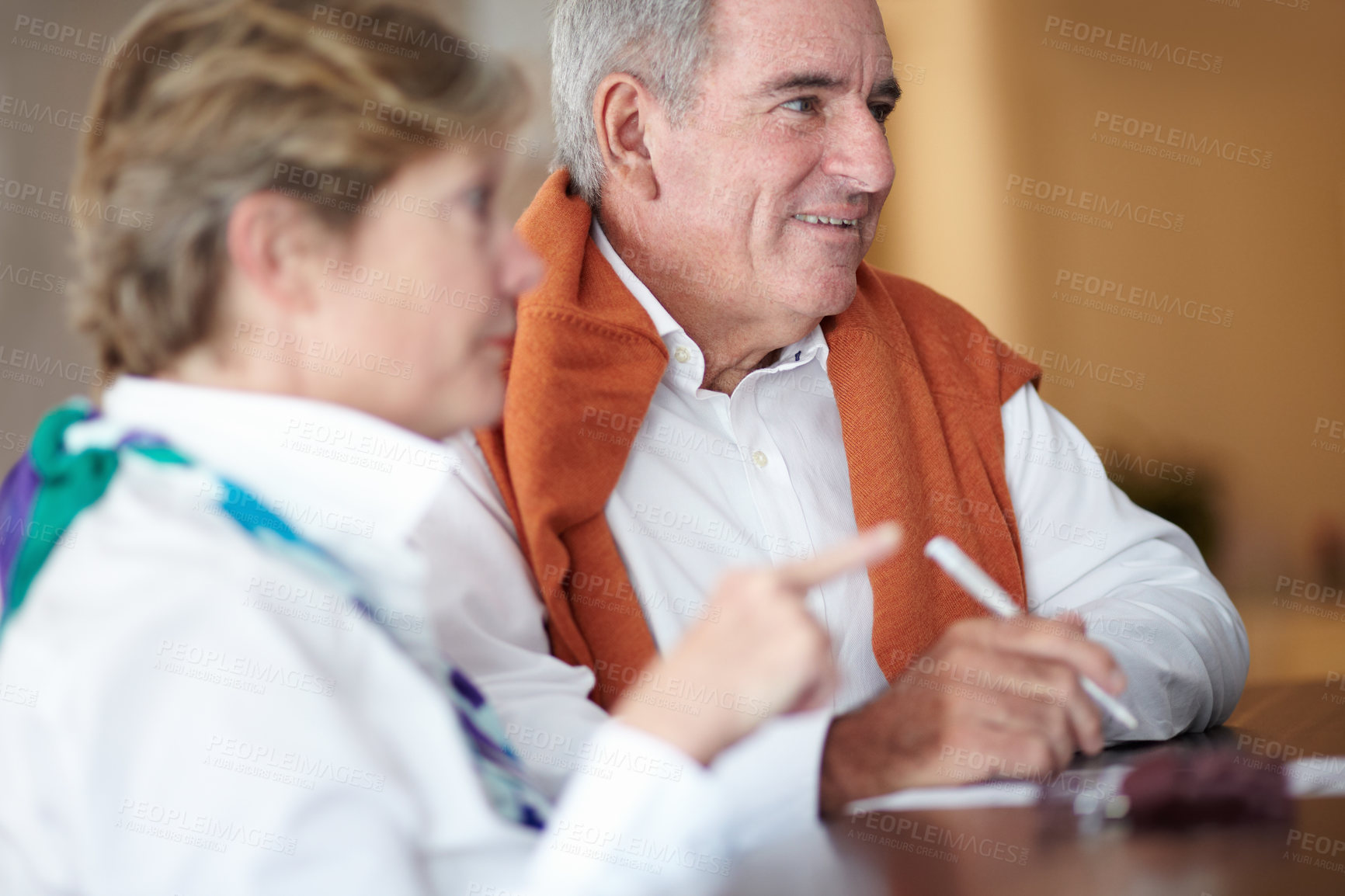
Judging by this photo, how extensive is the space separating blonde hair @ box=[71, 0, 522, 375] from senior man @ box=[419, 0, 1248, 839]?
0.51 m

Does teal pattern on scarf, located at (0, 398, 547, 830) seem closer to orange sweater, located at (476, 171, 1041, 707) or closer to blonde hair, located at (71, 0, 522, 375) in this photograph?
blonde hair, located at (71, 0, 522, 375)

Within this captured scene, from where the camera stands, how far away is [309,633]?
23.6 inches

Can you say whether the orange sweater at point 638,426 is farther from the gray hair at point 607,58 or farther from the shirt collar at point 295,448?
the shirt collar at point 295,448

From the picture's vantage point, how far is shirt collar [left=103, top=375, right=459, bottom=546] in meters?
0.68

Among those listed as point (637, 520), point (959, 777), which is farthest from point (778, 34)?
point (959, 777)

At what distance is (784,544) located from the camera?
1454mm

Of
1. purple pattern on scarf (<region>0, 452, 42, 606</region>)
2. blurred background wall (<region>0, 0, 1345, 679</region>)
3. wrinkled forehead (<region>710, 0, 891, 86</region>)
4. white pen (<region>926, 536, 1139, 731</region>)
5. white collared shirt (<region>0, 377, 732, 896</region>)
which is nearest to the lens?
white collared shirt (<region>0, 377, 732, 896</region>)

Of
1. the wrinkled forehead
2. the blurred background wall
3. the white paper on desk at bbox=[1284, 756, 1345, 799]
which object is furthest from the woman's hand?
the blurred background wall

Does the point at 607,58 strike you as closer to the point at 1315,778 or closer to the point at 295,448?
the point at 295,448

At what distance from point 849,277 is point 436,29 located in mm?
844

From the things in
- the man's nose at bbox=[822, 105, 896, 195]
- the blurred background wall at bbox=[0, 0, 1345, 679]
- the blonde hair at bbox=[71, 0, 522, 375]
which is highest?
the blonde hair at bbox=[71, 0, 522, 375]

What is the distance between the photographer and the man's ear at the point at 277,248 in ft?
2.25

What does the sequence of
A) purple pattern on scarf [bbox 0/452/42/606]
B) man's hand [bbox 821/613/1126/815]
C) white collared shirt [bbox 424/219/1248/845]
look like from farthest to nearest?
white collared shirt [bbox 424/219/1248/845]
man's hand [bbox 821/613/1126/815]
purple pattern on scarf [bbox 0/452/42/606]

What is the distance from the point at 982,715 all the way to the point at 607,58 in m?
1.01
